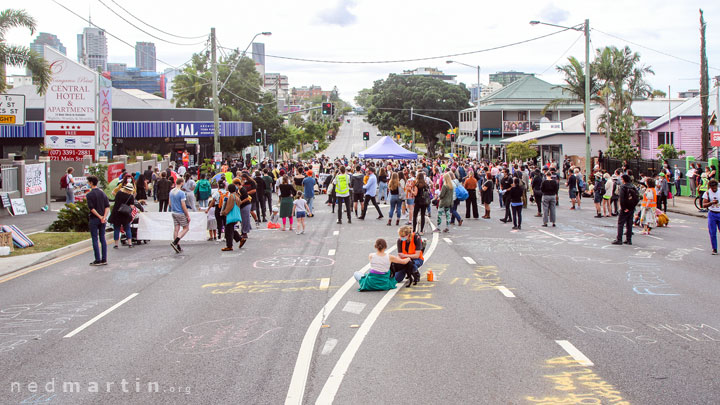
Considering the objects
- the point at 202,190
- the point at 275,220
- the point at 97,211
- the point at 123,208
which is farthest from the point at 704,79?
the point at 97,211

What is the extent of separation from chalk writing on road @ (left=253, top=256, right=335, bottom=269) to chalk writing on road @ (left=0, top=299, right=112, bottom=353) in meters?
3.75

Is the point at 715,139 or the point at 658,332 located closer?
the point at 658,332

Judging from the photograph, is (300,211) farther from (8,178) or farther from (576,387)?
(576,387)

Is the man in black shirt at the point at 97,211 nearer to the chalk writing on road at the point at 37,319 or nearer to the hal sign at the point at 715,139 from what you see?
the chalk writing on road at the point at 37,319

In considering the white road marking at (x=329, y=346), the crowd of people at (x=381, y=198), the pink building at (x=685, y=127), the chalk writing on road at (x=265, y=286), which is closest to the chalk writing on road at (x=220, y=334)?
the white road marking at (x=329, y=346)

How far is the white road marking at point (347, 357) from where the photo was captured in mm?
6156

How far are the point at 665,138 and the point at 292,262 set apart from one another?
36.9 metres

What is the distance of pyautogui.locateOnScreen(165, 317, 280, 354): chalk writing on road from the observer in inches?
306

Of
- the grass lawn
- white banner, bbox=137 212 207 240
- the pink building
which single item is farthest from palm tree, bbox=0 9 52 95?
the pink building

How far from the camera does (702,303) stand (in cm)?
988

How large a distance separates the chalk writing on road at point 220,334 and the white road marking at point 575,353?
3.59m

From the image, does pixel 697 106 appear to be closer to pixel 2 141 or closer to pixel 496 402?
pixel 496 402

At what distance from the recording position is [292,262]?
45.9ft

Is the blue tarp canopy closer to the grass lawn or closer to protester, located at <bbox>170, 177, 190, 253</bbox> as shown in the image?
the grass lawn
